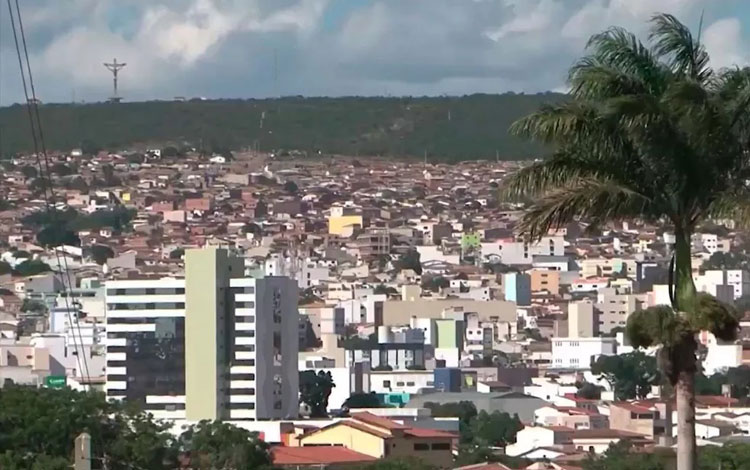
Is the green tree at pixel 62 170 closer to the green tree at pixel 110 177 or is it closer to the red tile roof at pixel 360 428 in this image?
the green tree at pixel 110 177

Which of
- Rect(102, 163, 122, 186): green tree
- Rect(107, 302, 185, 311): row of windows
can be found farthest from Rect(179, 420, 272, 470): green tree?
Rect(102, 163, 122, 186): green tree

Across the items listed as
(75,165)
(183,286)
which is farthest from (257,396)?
(75,165)

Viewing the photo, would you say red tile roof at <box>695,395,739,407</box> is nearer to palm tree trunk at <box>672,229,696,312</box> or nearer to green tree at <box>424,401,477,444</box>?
green tree at <box>424,401,477,444</box>

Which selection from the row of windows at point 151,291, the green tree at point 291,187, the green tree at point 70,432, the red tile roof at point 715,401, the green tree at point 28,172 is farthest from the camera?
the green tree at point 291,187

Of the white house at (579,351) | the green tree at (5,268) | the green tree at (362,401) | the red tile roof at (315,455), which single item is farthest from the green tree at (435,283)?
the red tile roof at (315,455)

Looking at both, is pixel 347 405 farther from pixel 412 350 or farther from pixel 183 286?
pixel 412 350

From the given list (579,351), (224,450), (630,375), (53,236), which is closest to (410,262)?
(53,236)

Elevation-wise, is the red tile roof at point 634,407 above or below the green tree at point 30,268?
below
